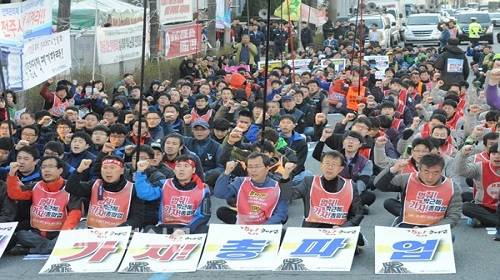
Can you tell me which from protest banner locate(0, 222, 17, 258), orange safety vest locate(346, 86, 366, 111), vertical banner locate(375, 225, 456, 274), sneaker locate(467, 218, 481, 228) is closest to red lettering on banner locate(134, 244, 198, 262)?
protest banner locate(0, 222, 17, 258)

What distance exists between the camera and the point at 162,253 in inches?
310

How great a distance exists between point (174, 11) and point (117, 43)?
3619 mm

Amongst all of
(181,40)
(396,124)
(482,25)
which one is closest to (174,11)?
(181,40)

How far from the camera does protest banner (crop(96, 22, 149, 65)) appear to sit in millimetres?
17859

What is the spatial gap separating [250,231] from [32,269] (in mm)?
1780

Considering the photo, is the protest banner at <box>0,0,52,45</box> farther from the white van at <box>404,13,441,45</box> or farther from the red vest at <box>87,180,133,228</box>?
the white van at <box>404,13,441,45</box>

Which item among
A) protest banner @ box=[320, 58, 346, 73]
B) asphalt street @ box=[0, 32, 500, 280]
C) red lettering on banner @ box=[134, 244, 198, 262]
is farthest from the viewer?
protest banner @ box=[320, 58, 346, 73]

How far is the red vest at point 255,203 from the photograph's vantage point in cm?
855

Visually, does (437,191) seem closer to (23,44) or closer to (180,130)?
(180,130)

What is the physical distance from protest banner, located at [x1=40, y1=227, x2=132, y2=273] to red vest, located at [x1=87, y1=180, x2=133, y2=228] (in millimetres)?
432

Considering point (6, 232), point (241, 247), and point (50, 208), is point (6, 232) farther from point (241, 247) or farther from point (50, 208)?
A: point (241, 247)

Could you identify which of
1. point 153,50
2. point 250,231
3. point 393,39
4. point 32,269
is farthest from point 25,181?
point 393,39

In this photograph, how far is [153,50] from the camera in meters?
23.0

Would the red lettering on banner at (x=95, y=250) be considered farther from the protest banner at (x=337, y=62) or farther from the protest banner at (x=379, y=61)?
the protest banner at (x=379, y=61)
